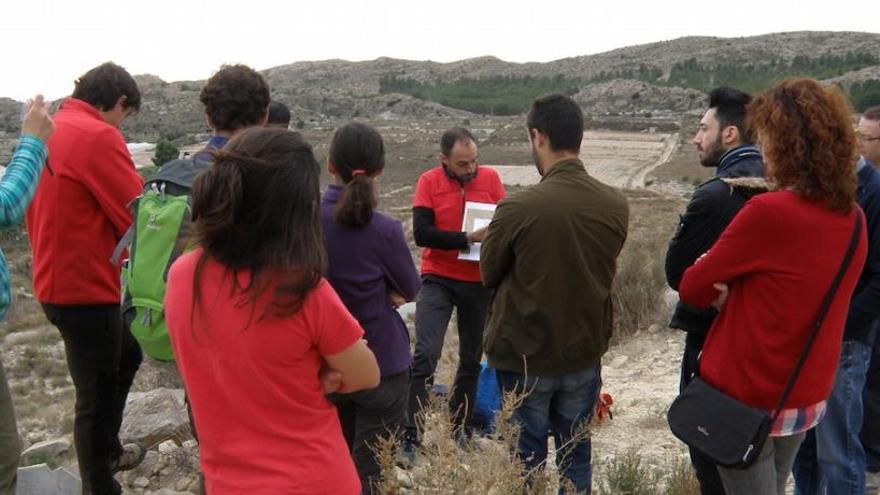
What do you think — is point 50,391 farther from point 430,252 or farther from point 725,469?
point 725,469

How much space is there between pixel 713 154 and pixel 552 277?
84 centimetres

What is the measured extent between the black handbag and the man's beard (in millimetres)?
790

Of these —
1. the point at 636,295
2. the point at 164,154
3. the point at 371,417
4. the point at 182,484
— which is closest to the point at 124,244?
the point at 371,417

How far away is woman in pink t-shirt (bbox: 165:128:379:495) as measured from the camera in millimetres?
1973

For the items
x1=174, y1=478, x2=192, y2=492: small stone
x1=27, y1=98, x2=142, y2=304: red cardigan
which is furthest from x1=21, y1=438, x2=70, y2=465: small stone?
x1=27, y1=98, x2=142, y2=304: red cardigan

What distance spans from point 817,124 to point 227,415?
1.93m

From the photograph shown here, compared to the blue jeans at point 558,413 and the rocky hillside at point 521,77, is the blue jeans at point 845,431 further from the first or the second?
Result: the rocky hillside at point 521,77

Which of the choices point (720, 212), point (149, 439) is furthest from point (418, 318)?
point (720, 212)

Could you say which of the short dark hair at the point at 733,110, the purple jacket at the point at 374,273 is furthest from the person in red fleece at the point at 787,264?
the purple jacket at the point at 374,273

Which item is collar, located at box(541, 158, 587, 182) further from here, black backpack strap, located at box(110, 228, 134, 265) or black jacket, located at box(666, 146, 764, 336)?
black backpack strap, located at box(110, 228, 134, 265)

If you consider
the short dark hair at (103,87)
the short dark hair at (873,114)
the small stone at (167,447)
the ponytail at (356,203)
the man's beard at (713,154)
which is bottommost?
the small stone at (167,447)

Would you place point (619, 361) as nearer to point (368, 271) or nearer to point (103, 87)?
point (368, 271)

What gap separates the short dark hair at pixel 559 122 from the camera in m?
3.36

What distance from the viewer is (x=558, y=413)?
3518 millimetres
